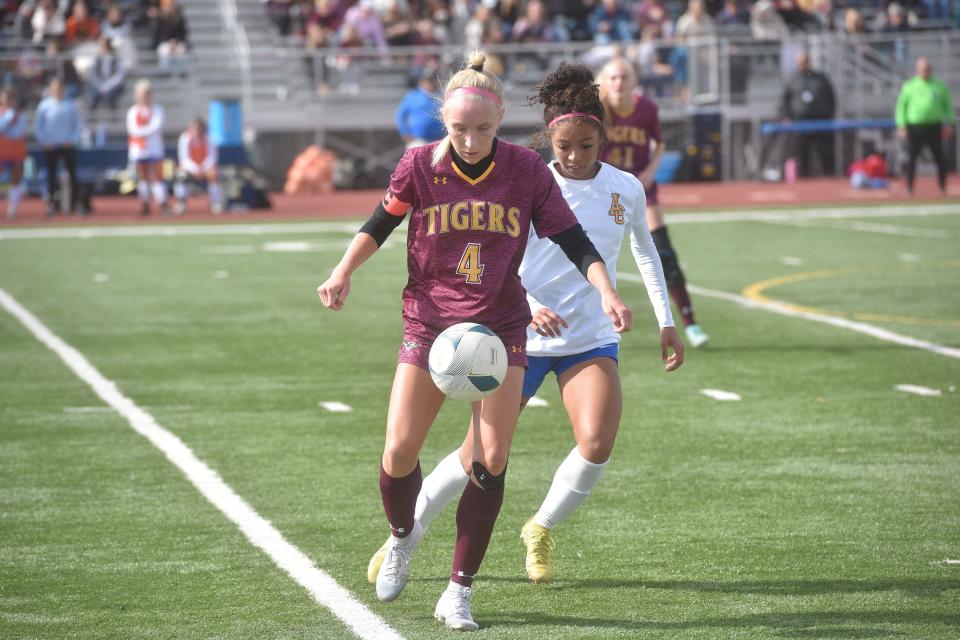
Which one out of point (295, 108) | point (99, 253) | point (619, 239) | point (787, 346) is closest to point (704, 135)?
point (295, 108)

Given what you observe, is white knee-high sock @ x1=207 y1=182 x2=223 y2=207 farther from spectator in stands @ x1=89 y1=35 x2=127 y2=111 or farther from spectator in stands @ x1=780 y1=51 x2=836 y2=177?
spectator in stands @ x1=780 y1=51 x2=836 y2=177

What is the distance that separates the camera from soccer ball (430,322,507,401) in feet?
17.3

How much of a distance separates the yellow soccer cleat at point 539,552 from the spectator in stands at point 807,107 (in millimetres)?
27163

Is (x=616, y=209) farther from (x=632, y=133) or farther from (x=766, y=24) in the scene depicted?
(x=766, y=24)

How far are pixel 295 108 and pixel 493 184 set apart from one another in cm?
2800

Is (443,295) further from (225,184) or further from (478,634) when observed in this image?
(225,184)

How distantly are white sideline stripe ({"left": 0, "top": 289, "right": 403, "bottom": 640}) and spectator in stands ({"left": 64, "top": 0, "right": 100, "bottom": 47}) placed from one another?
72.3 ft

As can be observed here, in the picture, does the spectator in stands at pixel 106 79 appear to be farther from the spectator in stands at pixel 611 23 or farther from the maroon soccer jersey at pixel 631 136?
the maroon soccer jersey at pixel 631 136

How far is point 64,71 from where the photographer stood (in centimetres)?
3159

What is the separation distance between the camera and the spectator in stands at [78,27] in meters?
32.8

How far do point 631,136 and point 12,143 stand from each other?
1791cm

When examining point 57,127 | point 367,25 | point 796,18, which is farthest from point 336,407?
point 796,18

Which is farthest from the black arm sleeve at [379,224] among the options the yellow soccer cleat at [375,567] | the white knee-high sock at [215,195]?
the white knee-high sock at [215,195]

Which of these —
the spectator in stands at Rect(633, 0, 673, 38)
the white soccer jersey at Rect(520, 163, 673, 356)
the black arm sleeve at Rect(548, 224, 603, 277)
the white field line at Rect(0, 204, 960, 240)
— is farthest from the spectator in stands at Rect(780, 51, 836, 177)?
the black arm sleeve at Rect(548, 224, 603, 277)
